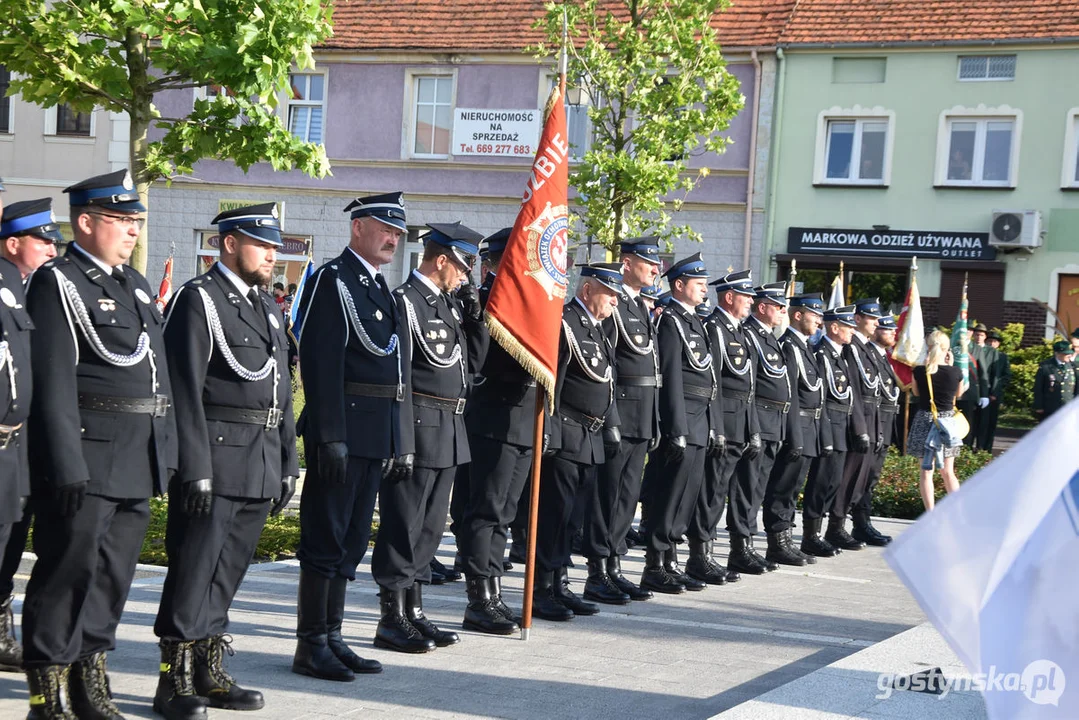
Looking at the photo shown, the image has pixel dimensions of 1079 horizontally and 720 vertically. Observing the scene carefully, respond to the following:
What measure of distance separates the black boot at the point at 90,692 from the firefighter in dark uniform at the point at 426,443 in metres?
1.89

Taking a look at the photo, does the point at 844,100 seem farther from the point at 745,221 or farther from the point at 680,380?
the point at 680,380

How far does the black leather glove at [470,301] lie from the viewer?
8133 millimetres

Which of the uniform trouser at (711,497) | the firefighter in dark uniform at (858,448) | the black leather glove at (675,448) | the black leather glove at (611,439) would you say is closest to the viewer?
the black leather glove at (611,439)

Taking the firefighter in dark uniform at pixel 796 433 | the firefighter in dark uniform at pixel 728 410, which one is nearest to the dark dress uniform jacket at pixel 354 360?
the firefighter in dark uniform at pixel 728 410

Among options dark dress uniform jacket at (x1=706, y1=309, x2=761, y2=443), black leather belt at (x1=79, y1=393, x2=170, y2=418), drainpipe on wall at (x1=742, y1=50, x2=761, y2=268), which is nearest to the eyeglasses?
black leather belt at (x1=79, y1=393, x2=170, y2=418)

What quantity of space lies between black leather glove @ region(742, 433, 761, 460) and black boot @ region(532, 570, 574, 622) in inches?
97.9

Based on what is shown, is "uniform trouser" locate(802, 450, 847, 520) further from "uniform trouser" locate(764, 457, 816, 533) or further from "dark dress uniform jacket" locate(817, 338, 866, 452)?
"uniform trouser" locate(764, 457, 816, 533)

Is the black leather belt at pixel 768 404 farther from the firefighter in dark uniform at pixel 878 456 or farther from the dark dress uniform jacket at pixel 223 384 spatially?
the dark dress uniform jacket at pixel 223 384

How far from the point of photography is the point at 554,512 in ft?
28.2

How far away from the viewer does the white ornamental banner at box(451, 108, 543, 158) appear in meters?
28.4

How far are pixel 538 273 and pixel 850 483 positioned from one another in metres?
6.04

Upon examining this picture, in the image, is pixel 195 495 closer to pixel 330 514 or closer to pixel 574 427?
pixel 330 514

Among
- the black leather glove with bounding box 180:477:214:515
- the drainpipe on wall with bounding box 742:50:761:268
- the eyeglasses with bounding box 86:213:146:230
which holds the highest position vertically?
the drainpipe on wall with bounding box 742:50:761:268

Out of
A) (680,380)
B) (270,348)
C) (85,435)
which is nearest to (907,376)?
(680,380)
